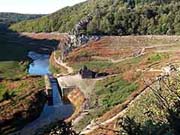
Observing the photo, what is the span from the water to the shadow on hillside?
93.4 inches

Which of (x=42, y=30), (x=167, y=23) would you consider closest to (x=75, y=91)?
(x=167, y=23)

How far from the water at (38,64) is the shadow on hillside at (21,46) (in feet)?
7.79

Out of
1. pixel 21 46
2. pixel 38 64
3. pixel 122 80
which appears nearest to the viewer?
pixel 122 80

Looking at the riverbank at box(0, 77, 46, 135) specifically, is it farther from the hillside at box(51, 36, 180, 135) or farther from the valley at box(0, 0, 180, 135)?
the hillside at box(51, 36, 180, 135)

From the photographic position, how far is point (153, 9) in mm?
112312

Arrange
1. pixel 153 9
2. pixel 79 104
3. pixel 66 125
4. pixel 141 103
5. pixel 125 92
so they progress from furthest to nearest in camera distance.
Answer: pixel 153 9
pixel 79 104
pixel 125 92
pixel 141 103
pixel 66 125

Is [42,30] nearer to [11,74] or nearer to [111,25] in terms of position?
[111,25]

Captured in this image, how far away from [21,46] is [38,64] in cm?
4102

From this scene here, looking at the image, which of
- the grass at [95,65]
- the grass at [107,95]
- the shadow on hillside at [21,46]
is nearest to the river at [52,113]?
the grass at [107,95]

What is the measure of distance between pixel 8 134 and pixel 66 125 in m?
34.4

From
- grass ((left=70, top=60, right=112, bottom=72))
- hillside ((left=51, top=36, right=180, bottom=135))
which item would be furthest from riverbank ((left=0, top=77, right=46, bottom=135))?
grass ((left=70, top=60, right=112, bottom=72))

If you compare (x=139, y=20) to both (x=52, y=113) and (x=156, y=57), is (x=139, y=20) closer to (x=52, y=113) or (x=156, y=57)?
(x=156, y=57)

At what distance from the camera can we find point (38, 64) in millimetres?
108750

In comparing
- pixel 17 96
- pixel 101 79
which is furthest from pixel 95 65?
pixel 17 96
